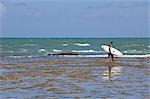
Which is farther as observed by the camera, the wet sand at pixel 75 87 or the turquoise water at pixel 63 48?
the turquoise water at pixel 63 48

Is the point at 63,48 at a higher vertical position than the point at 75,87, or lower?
lower

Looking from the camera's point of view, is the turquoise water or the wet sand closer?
the wet sand

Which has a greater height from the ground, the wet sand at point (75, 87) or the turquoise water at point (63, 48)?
the wet sand at point (75, 87)

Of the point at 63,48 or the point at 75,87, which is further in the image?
the point at 63,48

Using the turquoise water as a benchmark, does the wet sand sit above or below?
above

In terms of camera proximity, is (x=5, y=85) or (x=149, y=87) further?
(x=5, y=85)

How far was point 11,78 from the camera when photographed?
22312mm

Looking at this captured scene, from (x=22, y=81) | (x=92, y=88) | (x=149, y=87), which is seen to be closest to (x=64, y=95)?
(x=92, y=88)

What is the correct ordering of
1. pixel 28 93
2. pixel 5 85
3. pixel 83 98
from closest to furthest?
pixel 83 98
pixel 28 93
pixel 5 85

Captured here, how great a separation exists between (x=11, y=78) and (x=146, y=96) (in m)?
8.86

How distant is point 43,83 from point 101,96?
4941 mm

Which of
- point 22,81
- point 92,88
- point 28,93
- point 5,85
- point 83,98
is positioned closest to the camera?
point 83,98

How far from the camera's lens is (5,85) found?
1920 cm

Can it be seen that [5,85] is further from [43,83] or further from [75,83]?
[75,83]
